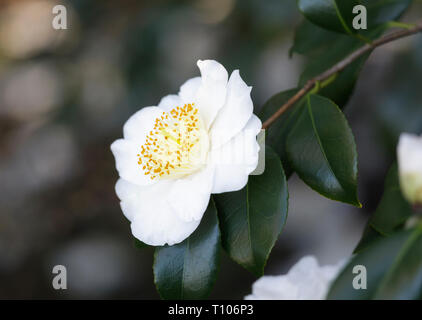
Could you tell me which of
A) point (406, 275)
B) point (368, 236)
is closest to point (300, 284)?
point (368, 236)

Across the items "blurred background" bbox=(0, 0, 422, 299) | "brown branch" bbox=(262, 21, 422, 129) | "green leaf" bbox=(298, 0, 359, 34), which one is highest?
"green leaf" bbox=(298, 0, 359, 34)

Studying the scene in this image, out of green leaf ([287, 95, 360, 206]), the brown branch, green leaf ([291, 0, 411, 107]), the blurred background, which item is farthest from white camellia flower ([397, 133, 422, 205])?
the blurred background

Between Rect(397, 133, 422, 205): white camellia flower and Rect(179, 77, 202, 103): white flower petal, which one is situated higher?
Rect(179, 77, 202, 103): white flower petal

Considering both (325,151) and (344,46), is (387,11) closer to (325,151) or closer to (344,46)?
(344,46)

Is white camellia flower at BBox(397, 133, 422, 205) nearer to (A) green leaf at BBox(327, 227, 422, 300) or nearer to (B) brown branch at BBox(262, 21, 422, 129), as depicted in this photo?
(A) green leaf at BBox(327, 227, 422, 300)

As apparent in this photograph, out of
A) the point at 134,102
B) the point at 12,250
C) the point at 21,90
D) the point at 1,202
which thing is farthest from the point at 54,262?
the point at 21,90

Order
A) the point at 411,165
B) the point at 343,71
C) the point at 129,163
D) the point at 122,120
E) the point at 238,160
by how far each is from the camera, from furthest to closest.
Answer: the point at 122,120 < the point at 343,71 < the point at 129,163 < the point at 238,160 < the point at 411,165
